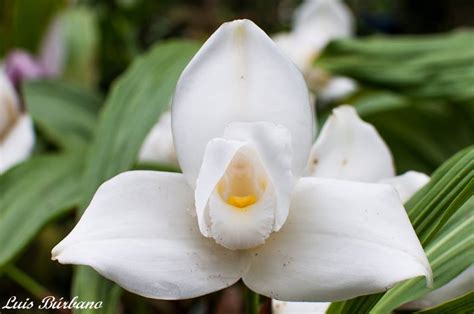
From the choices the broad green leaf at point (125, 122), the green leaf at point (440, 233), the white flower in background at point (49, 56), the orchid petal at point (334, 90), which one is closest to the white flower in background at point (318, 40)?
the orchid petal at point (334, 90)

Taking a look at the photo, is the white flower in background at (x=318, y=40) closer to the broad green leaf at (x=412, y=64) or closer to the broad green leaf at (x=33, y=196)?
the broad green leaf at (x=412, y=64)

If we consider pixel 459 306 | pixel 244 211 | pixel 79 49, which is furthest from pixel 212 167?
pixel 79 49

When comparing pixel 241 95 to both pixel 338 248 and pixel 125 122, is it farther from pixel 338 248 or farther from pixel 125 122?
pixel 125 122

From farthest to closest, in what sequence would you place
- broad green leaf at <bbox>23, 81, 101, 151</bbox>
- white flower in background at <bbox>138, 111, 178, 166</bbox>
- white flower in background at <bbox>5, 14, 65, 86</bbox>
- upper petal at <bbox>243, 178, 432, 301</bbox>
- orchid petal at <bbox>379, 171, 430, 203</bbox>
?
white flower in background at <bbox>5, 14, 65, 86</bbox> < broad green leaf at <bbox>23, 81, 101, 151</bbox> < white flower in background at <bbox>138, 111, 178, 166</bbox> < orchid petal at <bbox>379, 171, 430, 203</bbox> < upper petal at <bbox>243, 178, 432, 301</bbox>

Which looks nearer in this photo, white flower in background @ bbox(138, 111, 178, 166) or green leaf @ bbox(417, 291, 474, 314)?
green leaf @ bbox(417, 291, 474, 314)

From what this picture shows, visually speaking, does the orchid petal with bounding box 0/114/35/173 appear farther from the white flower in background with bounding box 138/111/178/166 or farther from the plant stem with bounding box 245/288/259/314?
the plant stem with bounding box 245/288/259/314

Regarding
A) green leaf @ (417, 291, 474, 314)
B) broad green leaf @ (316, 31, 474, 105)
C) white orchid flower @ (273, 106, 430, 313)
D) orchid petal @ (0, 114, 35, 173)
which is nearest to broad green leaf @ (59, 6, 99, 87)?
orchid petal @ (0, 114, 35, 173)

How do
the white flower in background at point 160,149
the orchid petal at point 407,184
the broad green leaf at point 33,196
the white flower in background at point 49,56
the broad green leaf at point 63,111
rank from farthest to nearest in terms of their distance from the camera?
the white flower in background at point 49,56 → the broad green leaf at point 63,111 → the white flower in background at point 160,149 → the broad green leaf at point 33,196 → the orchid petal at point 407,184
